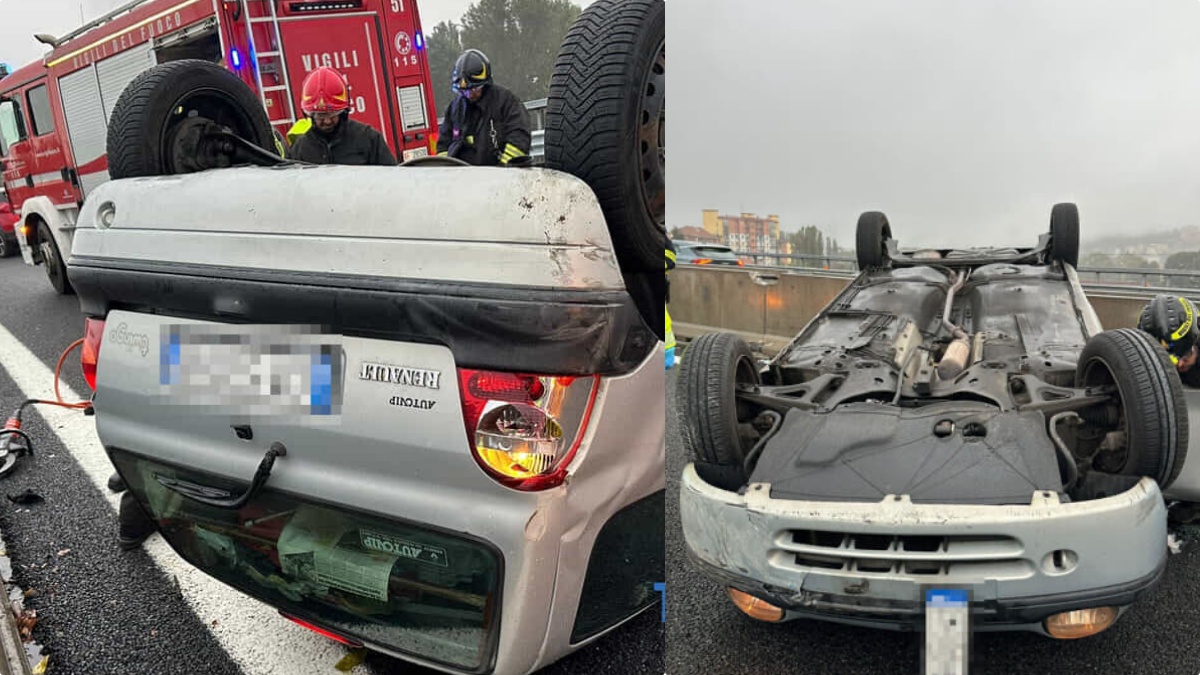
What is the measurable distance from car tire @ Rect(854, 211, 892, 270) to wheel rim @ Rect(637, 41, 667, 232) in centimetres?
83

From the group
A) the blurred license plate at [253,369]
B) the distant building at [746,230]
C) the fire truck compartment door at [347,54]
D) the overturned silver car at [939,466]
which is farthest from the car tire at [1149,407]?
the fire truck compartment door at [347,54]

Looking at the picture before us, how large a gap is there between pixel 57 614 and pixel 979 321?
348 centimetres

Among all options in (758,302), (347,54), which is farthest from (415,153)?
(758,302)

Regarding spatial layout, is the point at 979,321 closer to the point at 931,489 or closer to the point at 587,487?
the point at 931,489

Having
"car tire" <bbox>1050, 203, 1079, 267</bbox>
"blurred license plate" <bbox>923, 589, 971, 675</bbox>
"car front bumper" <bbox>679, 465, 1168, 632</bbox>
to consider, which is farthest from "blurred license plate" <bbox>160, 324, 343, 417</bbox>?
"car tire" <bbox>1050, 203, 1079, 267</bbox>

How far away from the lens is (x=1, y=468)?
3846mm

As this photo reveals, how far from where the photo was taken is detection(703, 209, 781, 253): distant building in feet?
3.51

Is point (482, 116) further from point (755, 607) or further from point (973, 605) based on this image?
point (973, 605)

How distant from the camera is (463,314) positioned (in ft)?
5.08

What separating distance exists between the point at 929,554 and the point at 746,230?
0.77 m

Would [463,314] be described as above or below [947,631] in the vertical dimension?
above

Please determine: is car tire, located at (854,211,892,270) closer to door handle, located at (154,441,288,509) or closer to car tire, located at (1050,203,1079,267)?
car tire, located at (1050,203,1079,267)

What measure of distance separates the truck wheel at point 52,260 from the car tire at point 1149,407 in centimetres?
981

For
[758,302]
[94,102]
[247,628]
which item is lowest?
[247,628]
